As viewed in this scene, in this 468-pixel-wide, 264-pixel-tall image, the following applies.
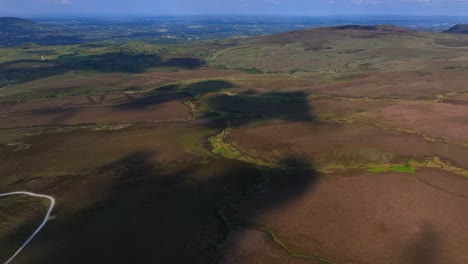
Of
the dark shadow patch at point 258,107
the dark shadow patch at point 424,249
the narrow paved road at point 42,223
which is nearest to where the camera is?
the dark shadow patch at point 424,249

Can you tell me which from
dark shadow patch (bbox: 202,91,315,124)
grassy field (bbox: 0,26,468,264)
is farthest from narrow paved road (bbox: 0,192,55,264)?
dark shadow patch (bbox: 202,91,315,124)

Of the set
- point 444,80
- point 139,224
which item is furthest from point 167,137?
point 444,80

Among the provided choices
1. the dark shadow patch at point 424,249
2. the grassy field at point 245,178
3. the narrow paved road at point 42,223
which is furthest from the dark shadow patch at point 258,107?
the dark shadow patch at point 424,249

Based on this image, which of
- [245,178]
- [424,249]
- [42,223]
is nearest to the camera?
[424,249]

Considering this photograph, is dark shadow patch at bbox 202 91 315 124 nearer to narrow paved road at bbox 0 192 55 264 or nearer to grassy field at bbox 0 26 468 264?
grassy field at bbox 0 26 468 264

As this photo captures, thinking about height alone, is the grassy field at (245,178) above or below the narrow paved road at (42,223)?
above

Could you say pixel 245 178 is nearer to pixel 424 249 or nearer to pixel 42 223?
pixel 424 249

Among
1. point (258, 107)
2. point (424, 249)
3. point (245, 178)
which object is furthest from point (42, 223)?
point (258, 107)

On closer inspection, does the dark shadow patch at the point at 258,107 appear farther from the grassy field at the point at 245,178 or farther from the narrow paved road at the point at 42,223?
the narrow paved road at the point at 42,223

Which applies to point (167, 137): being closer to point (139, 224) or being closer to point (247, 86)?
point (139, 224)

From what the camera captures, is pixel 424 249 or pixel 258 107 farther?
pixel 258 107
